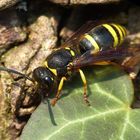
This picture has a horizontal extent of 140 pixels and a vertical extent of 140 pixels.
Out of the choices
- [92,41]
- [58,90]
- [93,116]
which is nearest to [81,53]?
[92,41]

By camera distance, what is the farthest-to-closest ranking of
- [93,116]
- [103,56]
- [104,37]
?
[104,37] → [103,56] → [93,116]

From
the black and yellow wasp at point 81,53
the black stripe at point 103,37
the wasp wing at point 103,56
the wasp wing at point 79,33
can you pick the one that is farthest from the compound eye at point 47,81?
the black stripe at point 103,37

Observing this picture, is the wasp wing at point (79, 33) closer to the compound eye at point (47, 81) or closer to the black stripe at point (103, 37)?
the black stripe at point (103, 37)

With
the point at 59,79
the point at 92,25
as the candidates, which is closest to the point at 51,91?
the point at 59,79

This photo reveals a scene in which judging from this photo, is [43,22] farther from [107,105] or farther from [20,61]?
[107,105]

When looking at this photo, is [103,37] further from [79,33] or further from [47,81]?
[47,81]

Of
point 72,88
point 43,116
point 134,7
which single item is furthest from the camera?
point 134,7

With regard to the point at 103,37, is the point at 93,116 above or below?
below
